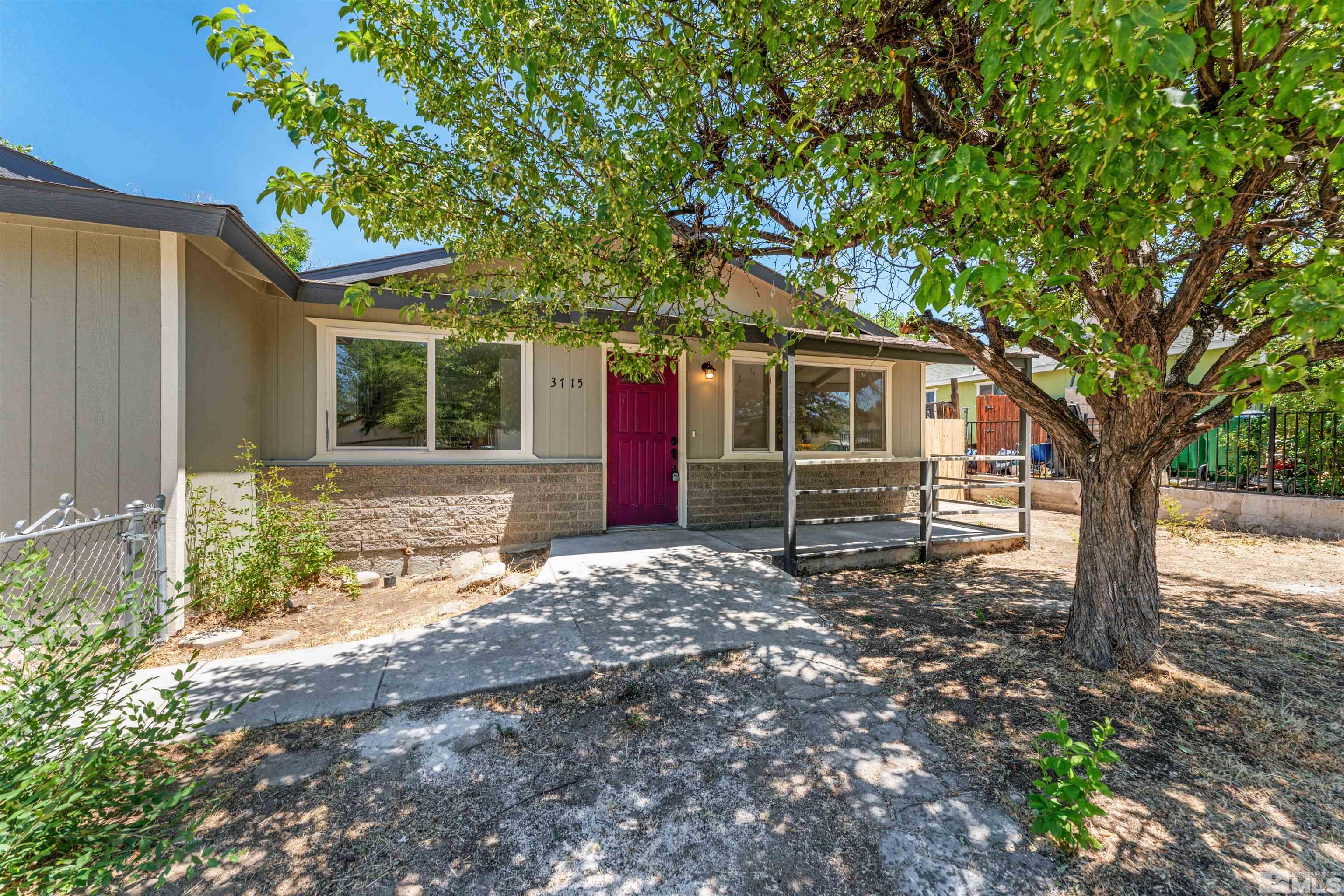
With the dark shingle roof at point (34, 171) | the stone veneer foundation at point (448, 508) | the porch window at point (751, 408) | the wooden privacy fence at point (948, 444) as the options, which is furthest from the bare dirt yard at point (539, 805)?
the wooden privacy fence at point (948, 444)

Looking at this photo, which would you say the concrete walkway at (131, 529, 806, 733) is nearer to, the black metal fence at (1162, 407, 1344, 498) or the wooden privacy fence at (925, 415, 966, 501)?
the black metal fence at (1162, 407, 1344, 498)

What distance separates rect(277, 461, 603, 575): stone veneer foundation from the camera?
516 cm

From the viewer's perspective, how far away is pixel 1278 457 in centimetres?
739

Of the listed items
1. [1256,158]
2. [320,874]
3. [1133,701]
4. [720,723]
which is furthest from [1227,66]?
[320,874]

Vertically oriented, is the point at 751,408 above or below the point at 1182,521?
above

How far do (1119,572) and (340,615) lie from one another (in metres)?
5.65

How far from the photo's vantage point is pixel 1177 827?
1.85 m

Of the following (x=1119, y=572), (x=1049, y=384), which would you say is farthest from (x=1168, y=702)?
(x=1049, y=384)

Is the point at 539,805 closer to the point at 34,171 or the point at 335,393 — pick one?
the point at 335,393

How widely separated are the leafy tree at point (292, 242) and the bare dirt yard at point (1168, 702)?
21631 mm

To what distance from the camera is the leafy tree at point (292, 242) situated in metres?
17.8

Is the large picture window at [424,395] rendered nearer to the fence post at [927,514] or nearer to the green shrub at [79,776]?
the green shrub at [79,776]

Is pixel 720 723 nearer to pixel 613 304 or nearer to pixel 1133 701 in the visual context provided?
pixel 1133 701

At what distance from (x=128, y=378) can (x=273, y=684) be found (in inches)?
96.7
